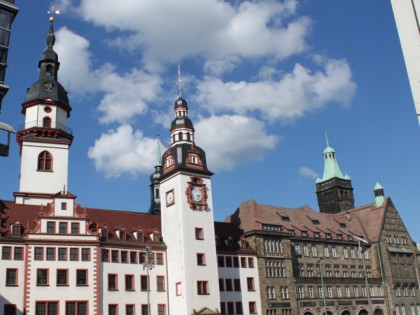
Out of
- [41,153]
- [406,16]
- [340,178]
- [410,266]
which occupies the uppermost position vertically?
[340,178]

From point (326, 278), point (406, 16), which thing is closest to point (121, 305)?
point (326, 278)

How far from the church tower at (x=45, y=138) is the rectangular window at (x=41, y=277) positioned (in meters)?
14.8

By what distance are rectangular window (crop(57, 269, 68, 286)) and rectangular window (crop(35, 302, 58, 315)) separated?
2355 millimetres

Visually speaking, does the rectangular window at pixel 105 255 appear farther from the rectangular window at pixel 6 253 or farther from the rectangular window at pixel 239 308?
the rectangular window at pixel 239 308

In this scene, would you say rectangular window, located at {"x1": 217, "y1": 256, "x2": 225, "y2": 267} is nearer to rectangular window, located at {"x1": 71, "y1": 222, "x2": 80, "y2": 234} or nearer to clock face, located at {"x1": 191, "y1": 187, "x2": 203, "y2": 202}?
clock face, located at {"x1": 191, "y1": 187, "x2": 203, "y2": 202}

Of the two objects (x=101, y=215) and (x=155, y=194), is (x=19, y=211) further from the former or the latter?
(x=155, y=194)

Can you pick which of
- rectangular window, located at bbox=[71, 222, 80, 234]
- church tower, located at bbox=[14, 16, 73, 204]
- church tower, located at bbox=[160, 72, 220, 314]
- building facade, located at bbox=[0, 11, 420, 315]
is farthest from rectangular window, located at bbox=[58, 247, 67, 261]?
church tower, located at bbox=[160, 72, 220, 314]

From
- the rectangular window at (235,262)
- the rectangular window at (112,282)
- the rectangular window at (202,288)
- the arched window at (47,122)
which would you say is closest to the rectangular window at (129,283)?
the rectangular window at (112,282)

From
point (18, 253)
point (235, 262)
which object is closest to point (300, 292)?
point (235, 262)

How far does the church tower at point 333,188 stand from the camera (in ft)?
458

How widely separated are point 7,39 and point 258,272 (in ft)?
193

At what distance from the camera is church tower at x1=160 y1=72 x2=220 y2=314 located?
219ft

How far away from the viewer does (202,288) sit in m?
67.6

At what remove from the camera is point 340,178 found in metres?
142
